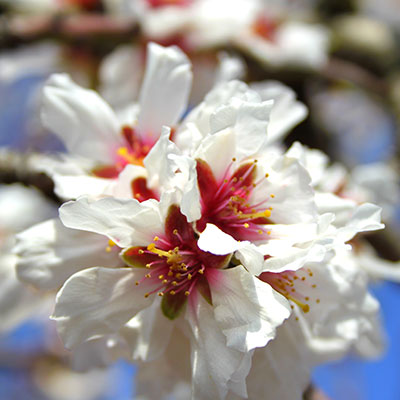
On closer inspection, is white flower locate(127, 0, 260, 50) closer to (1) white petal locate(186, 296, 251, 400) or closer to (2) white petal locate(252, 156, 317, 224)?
(2) white petal locate(252, 156, 317, 224)

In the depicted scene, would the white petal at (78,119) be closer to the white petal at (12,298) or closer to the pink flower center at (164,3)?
the white petal at (12,298)

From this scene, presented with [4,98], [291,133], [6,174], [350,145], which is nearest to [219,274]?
[6,174]

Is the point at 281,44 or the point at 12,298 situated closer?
the point at 12,298

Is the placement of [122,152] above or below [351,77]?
above

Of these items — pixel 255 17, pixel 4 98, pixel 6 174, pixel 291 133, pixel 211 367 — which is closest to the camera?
pixel 211 367

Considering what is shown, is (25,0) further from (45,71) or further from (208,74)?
(208,74)

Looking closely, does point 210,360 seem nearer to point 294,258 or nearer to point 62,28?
point 294,258

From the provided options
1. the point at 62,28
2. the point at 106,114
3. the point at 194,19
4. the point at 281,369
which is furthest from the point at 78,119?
the point at 194,19
